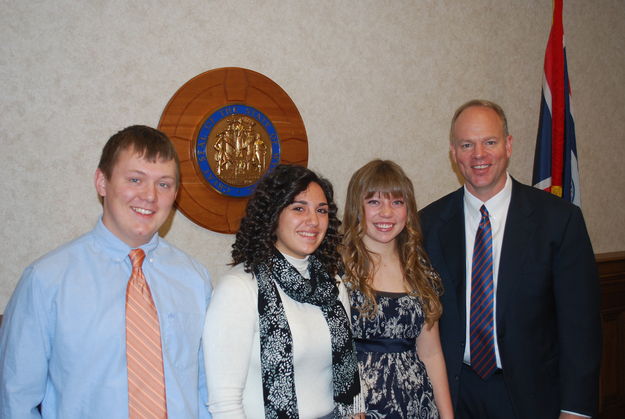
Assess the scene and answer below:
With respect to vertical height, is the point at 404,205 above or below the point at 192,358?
above

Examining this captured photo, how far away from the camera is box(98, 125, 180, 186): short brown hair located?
5.26 feet

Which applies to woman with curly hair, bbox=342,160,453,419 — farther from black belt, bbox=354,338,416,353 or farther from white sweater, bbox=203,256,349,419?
white sweater, bbox=203,256,349,419

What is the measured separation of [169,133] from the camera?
8.36 ft

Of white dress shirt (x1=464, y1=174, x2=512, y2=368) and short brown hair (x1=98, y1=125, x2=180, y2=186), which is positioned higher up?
short brown hair (x1=98, y1=125, x2=180, y2=186)

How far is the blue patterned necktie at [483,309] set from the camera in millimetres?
2232

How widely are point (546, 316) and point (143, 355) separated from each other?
67.4 inches

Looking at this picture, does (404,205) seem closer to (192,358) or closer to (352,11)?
(192,358)

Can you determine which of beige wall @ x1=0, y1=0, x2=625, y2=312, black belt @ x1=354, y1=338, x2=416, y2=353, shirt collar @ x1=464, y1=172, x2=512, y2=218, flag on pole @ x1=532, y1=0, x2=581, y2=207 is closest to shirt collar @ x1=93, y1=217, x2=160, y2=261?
beige wall @ x1=0, y1=0, x2=625, y2=312

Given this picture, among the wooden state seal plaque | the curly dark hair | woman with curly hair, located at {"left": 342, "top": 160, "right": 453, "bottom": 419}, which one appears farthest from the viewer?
the wooden state seal plaque

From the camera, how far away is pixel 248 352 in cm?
171

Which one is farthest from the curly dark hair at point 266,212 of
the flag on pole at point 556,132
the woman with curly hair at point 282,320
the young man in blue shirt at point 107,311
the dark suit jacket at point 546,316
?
the flag on pole at point 556,132

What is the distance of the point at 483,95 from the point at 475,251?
1.82m

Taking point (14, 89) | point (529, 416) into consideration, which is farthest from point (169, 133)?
point (529, 416)

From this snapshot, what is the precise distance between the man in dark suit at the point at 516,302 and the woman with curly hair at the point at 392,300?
0.37 ft
